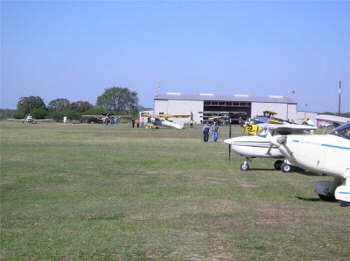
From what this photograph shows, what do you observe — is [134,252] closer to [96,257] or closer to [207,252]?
[96,257]

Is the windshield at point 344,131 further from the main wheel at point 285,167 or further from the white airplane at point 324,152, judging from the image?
the main wheel at point 285,167

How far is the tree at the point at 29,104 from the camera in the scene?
136 metres

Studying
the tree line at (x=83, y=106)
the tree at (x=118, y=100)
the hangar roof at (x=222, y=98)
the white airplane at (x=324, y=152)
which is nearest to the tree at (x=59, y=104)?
the tree line at (x=83, y=106)

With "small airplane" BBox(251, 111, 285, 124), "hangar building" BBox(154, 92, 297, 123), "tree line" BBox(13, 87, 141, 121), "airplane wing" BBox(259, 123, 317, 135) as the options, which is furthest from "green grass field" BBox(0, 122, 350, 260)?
"tree line" BBox(13, 87, 141, 121)

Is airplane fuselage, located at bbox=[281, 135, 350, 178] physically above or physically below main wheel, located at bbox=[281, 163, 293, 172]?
above

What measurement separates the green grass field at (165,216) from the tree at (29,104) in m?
125

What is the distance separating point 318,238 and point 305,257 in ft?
3.43

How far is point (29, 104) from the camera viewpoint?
5389 inches

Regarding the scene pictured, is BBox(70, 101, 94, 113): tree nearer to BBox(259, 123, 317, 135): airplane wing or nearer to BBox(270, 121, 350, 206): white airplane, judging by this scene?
BBox(259, 123, 317, 135): airplane wing

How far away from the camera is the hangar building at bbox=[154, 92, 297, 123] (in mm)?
104312

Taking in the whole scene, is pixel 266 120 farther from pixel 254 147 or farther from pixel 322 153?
pixel 322 153

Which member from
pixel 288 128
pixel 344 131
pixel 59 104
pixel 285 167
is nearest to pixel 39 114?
pixel 59 104

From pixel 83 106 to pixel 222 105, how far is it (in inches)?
2035

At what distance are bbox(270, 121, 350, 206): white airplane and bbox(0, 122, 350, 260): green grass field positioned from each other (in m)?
0.68
